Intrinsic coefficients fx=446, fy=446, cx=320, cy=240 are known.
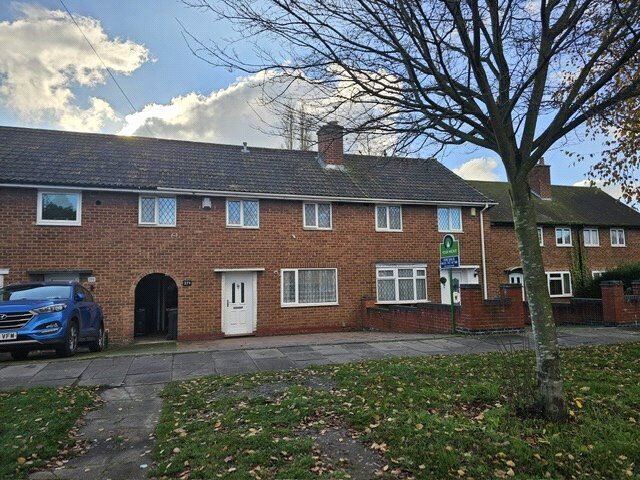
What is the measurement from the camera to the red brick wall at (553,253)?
1980cm

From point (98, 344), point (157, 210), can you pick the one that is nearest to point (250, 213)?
point (157, 210)

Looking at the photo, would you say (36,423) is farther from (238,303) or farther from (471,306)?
(471,306)

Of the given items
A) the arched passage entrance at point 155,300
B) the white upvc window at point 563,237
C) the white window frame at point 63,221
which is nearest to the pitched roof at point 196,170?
the white window frame at point 63,221

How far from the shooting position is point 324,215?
55.8ft

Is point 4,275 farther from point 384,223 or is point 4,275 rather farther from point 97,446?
point 384,223

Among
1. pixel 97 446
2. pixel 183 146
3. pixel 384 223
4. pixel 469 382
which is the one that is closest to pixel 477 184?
pixel 384 223

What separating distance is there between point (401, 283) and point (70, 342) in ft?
38.2

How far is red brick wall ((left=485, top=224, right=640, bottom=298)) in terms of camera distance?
65.0ft

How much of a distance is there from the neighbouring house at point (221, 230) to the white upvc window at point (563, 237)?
6762 millimetres

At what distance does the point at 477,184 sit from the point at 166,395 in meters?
24.0

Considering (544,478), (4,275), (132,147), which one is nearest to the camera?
(544,478)

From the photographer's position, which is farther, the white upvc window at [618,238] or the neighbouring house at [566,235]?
the white upvc window at [618,238]

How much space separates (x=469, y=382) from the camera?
22.1 feet

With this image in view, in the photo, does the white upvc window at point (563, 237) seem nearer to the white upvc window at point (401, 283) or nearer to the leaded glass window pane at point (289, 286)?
the white upvc window at point (401, 283)
